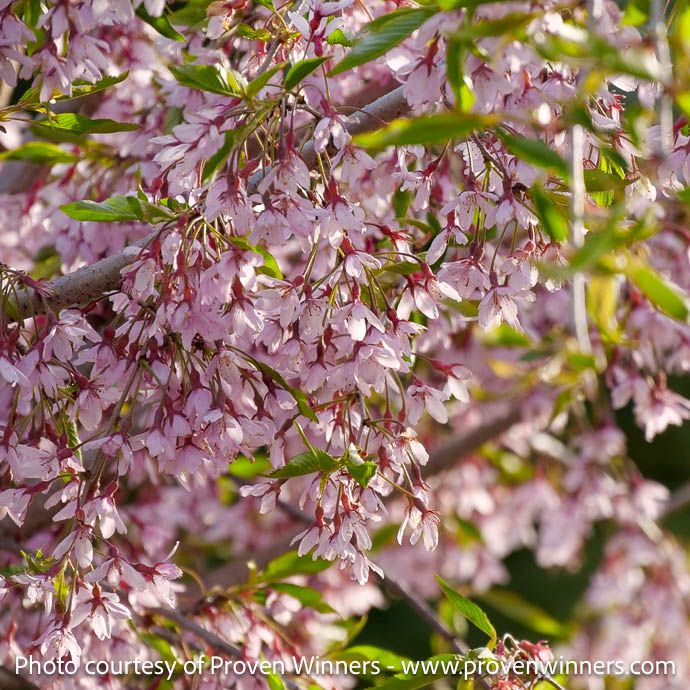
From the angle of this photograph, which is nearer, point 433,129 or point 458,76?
point 433,129

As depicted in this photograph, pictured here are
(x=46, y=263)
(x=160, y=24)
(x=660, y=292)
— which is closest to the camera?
(x=660, y=292)

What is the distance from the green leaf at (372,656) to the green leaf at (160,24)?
0.84m

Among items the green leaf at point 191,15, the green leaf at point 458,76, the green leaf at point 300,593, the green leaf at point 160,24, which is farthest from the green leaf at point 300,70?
the green leaf at point 300,593

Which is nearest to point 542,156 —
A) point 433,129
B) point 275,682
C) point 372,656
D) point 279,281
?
point 433,129

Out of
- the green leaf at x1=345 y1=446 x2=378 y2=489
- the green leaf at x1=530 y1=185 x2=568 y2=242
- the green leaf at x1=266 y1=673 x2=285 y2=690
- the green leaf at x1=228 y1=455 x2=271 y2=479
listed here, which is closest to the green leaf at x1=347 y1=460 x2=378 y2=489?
the green leaf at x1=345 y1=446 x2=378 y2=489

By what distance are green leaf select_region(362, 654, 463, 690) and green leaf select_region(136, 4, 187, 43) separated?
79cm

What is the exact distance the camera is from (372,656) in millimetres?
1302

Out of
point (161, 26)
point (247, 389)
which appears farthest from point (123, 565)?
point (161, 26)

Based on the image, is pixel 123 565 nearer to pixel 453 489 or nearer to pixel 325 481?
pixel 325 481

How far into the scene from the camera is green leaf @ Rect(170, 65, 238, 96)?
0.82 m

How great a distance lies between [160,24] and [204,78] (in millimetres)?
332

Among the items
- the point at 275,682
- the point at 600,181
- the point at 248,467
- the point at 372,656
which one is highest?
the point at 600,181

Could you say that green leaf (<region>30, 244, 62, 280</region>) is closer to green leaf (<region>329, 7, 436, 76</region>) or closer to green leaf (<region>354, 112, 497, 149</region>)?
green leaf (<region>329, 7, 436, 76</region>)

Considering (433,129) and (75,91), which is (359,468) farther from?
(75,91)
